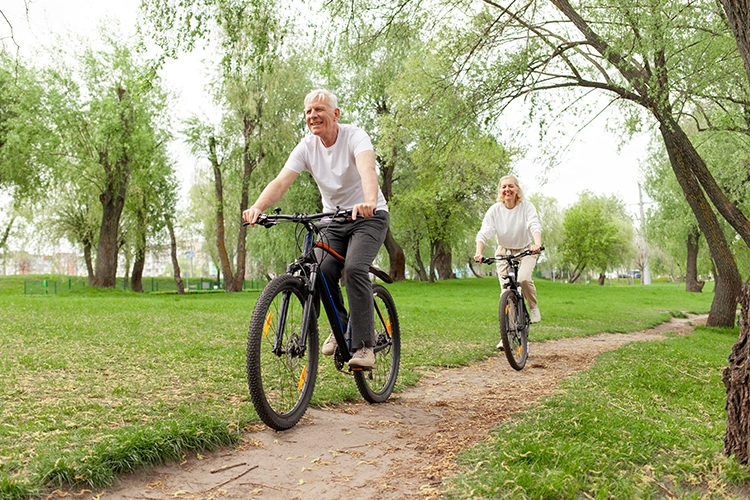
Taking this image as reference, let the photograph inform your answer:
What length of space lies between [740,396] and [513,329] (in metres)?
4.17

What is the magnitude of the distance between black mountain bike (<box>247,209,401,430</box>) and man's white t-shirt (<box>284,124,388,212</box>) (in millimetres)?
341

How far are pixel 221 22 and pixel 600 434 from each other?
8.03 meters

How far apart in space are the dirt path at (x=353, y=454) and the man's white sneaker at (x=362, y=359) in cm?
35

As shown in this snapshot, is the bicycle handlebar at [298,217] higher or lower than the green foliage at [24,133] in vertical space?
lower

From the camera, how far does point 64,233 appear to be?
39.0 m

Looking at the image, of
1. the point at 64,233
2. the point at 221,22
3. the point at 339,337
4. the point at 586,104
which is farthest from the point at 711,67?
the point at 64,233

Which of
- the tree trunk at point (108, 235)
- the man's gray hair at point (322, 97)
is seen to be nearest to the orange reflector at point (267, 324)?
the man's gray hair at point (322, 97)

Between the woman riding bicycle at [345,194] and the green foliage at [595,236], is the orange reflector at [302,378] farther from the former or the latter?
the green foliage at [595,236]

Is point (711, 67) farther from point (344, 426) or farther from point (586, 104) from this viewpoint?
point (344, 426)

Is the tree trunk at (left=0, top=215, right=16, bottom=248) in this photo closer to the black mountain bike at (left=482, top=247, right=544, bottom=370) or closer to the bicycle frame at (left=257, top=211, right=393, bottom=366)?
the black mountain bike at (left=482, top=247, right=544, bottom=370)

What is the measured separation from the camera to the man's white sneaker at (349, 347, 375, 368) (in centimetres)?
432

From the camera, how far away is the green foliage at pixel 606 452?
267 centimetres

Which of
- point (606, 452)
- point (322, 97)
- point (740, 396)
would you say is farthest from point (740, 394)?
point (322, 97)

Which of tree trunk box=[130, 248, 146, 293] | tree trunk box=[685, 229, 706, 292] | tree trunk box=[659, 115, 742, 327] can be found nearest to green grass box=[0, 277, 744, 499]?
tree trunk box=[659, 115, 742, 327]
